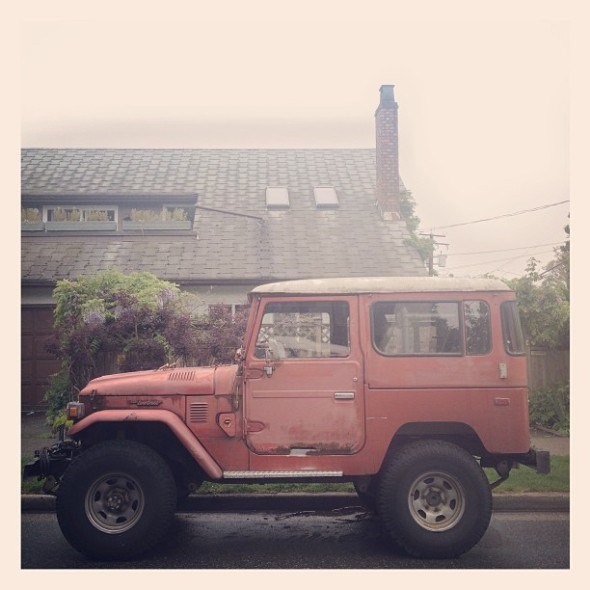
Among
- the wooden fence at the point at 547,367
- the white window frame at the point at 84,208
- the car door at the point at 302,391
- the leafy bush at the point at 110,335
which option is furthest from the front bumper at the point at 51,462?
the wooden fence at the point at 547,367

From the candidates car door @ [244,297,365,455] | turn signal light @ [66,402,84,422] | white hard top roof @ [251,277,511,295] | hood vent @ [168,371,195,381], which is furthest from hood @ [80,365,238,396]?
white hard top roof @ [251,277,511,295]

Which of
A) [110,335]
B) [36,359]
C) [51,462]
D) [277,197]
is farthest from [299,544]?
[277,197]

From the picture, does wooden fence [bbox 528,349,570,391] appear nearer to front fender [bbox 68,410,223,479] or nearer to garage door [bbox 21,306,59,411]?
front fender [bbox 68,410,223,479]

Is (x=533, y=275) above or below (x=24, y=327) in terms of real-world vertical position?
above

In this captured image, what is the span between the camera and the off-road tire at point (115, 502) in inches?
183

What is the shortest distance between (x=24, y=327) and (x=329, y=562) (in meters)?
4.54

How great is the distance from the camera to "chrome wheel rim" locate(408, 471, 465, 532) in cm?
471

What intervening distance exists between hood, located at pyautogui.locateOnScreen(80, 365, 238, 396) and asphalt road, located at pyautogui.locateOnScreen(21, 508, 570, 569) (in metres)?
1.29

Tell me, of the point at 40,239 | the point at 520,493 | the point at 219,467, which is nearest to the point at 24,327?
the point at 40,239

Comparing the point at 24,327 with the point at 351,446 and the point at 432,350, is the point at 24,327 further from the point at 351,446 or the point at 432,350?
the point at 432,350

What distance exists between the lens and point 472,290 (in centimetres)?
498

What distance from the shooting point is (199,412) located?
489cm

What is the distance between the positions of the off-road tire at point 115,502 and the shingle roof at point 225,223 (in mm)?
3600

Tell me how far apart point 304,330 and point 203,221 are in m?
5.15
